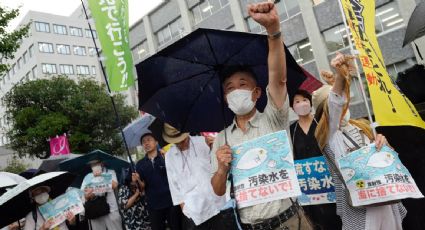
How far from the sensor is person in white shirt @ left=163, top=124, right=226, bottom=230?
3676 mm

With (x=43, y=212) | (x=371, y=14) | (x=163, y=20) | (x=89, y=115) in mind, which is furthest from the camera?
(x=163, y=20)

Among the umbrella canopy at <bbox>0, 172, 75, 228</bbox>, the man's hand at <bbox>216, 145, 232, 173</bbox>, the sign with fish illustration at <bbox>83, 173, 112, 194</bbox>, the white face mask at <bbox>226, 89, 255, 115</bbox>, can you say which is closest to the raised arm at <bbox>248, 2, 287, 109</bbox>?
the white face mask at <bbox>226, 89, 255, 115</bbox>

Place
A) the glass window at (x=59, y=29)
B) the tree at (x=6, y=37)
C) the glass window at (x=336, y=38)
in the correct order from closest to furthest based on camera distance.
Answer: the tree at (x=6, y=37) < the glass window at (x=336, y=38) < the glass window at (x=59, y=29)

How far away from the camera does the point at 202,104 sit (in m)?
3.03

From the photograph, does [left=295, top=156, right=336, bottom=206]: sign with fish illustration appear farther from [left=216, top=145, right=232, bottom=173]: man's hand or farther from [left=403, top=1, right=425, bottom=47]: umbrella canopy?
[left=403, top=1, right=425, bottom=47]: umbrella canopy

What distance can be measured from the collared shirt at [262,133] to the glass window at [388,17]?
17.8 metres

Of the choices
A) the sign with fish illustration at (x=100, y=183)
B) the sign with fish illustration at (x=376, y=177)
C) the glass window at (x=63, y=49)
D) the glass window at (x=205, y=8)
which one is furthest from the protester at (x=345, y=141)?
the glass window at (x=63, y=49)

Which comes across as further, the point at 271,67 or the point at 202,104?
the point at 202,104

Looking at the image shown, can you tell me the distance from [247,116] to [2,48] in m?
11.6

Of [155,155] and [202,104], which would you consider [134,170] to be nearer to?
[155,155]

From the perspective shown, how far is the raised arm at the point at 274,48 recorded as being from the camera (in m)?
2.06

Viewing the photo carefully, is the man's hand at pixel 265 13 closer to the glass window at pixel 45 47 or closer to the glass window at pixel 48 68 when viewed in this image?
the glass window at pixel 48 68

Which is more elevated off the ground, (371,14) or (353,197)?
(371,14)

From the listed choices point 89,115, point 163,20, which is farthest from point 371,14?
point 163,20
